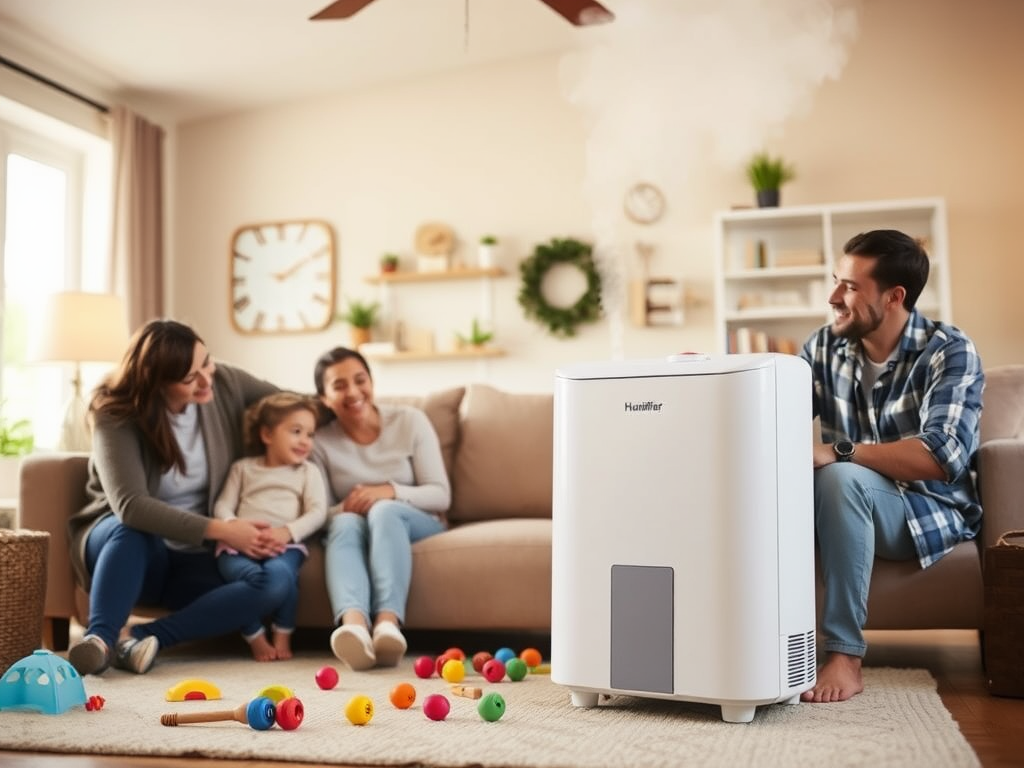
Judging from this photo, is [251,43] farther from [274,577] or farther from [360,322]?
[274,577]

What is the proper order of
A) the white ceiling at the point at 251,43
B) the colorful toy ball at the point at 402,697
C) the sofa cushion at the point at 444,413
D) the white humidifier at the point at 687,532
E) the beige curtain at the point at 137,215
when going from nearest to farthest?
the white humidifier at the point at 687,532 < the colorful toy ball at the point at 402,697 < the sofa cushion at the point at 444,413 < the white ceiling at the point at 251,43 < the beige curtain at the point at 137,215

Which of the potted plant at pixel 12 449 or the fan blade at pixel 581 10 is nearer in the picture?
the fan blade at pixel 581 10

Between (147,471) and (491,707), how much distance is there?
1.26 metres

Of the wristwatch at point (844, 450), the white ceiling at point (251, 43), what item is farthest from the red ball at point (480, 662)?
the white ceiling at point (251, 43)

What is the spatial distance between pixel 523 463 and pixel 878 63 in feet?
9.57

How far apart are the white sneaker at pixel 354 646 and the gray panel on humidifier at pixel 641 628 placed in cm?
70

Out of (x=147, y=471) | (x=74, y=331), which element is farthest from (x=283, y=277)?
(x=147, y=471)

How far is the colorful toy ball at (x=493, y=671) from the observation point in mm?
2270

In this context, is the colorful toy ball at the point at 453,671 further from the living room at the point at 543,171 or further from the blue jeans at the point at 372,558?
the living room at the point at 543,171

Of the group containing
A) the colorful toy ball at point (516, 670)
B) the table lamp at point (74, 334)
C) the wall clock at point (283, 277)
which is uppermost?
the wall clock at point (283, 277)

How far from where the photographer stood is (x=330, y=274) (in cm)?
545

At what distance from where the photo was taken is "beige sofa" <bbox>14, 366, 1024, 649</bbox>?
7.67ft

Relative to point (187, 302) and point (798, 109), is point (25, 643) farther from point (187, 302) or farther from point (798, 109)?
point (798, 109)

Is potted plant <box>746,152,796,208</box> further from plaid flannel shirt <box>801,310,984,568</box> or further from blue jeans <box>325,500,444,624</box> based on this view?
blue jeans <box>325,500,444,624</box>
